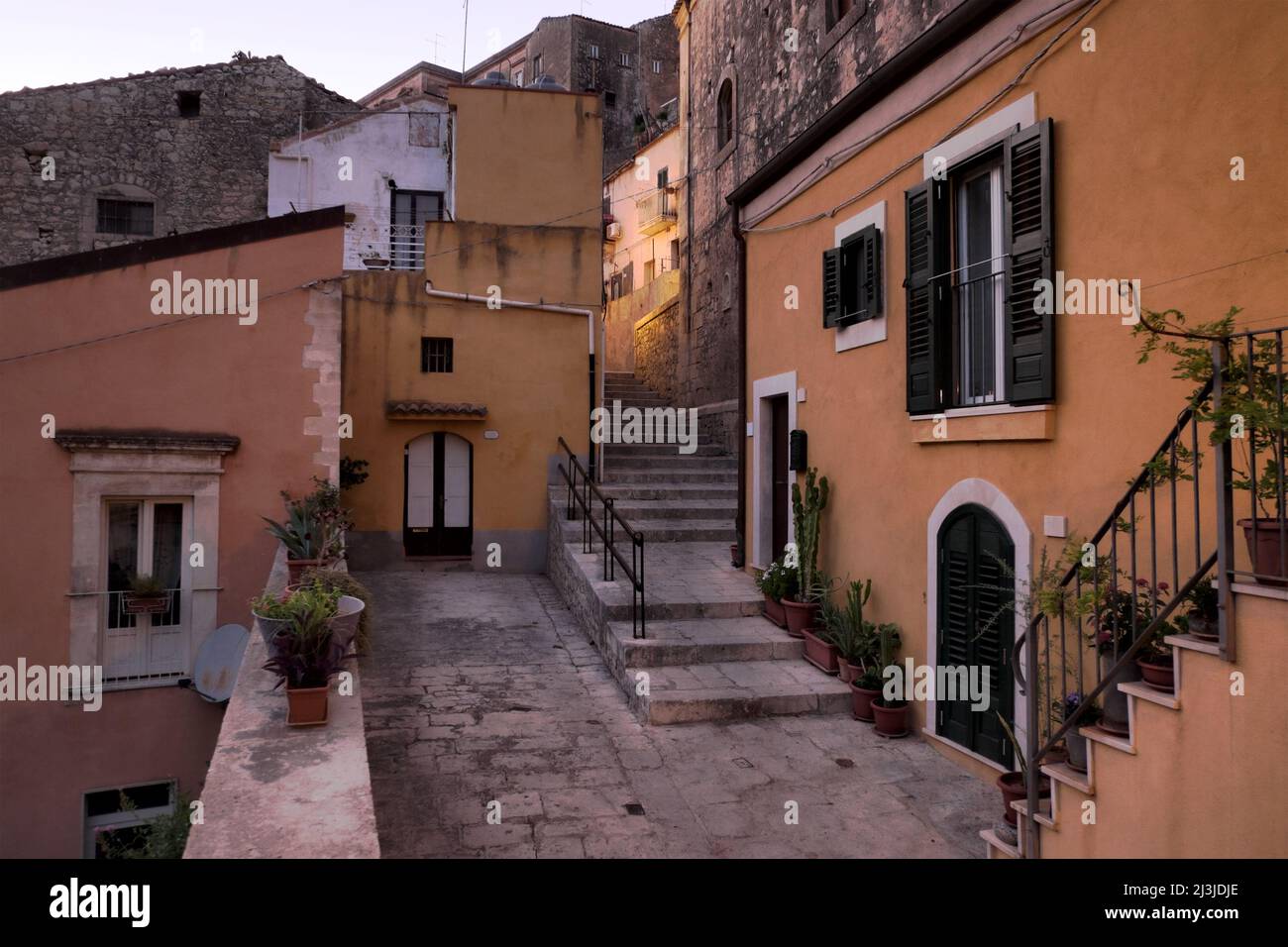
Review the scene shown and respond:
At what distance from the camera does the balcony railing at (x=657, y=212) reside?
2602cm

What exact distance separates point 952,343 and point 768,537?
3.76m

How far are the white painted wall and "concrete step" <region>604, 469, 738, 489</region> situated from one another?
909cm

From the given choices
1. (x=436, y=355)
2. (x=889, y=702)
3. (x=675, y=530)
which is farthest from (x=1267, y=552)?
(x=436, y=355)

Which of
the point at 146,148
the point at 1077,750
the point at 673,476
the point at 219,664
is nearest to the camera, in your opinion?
the point at 1077,750

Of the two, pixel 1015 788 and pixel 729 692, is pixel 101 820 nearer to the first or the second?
Result: pixel 729 692

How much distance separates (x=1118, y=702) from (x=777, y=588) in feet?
14.8

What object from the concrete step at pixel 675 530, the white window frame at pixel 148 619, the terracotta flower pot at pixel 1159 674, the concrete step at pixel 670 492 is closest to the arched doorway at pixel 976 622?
the terracotta flower pot at pixel 1159 674

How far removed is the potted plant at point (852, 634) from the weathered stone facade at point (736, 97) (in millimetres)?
3833

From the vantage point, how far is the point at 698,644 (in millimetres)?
7438

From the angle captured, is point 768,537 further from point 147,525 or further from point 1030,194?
point 147,525

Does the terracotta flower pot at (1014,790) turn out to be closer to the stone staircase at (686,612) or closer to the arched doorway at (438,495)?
the stone staircase at (686,612)

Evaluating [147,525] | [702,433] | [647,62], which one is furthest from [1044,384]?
[647,62]

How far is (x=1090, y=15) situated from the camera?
15.3 feet

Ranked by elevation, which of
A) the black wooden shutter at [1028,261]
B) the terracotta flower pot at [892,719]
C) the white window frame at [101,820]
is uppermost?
the black wooden shutter at [1028,261]
